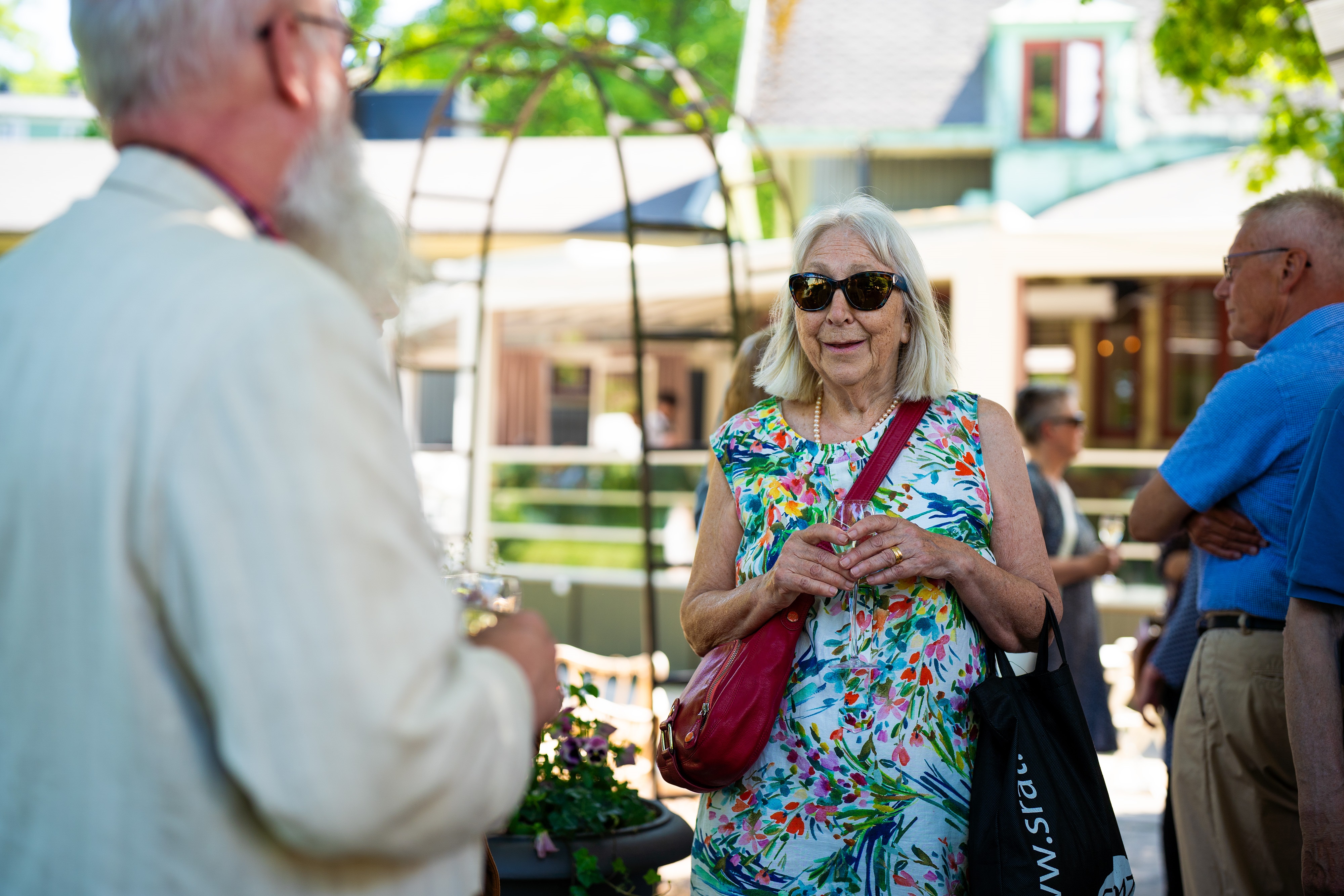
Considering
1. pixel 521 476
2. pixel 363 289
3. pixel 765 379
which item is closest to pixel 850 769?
pixel 765 379

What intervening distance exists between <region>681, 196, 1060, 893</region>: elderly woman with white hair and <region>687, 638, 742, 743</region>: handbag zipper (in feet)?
0.18

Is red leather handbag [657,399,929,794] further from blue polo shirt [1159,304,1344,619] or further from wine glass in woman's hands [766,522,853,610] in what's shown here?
blue polo shirt [1159,304,1344,619]

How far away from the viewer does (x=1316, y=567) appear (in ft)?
6.71

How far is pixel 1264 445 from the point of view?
104 inches

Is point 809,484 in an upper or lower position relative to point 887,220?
lower

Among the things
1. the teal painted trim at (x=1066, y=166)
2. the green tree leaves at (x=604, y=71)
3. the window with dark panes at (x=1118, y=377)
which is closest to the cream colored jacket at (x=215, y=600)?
the window with dark panes at (x=1118, y=377)

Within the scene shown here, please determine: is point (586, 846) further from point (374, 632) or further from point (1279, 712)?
point (374, 632)

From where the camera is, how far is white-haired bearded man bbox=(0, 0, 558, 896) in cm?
92

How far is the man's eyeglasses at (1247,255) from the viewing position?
2.79 m

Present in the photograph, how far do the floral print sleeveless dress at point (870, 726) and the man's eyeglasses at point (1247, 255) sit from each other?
1.06 meters

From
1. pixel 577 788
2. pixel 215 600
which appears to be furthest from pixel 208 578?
pixel 577 788

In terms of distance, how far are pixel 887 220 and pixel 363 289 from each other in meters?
1.43

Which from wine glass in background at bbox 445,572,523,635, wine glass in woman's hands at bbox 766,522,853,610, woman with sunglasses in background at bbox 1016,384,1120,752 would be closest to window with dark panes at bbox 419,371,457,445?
woman with sunglasses in background at bbox 1016,384,1120,752

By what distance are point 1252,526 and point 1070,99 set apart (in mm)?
13738
